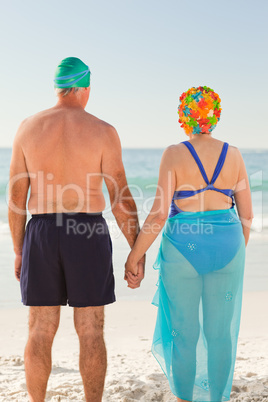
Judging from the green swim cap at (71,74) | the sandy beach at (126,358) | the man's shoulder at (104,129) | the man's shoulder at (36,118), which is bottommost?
the sandy beach at (126,358)

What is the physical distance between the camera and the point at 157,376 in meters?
3.62

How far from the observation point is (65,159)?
8.98 feet

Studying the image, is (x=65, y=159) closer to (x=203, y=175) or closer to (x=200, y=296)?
(x=203, y=175)

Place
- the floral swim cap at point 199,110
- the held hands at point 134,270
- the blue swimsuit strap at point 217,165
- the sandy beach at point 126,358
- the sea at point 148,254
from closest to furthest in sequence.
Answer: the blue swimsuit strap at point 217,165
the floral swim cap at point 199,110
the held hands at point 134,270
the sandy beach at point 126,358
the sea at point 148,254

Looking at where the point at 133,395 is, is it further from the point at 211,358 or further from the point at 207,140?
the point at 207,140

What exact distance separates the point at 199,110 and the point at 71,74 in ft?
2.39

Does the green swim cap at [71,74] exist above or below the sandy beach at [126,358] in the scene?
above

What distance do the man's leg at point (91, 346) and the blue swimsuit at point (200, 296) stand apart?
0.36 meters

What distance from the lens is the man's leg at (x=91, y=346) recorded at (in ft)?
9.09

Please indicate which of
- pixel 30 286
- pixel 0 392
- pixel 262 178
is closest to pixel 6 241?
pixel 0 392

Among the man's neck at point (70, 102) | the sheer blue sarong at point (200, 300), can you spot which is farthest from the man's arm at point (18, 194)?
the sheer blue sarong at point (200, 300)

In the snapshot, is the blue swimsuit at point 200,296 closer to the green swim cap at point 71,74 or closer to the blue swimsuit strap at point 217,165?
the blue swimsuit strap at point 217,165

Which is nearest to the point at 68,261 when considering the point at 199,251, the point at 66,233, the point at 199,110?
the point at 66,233

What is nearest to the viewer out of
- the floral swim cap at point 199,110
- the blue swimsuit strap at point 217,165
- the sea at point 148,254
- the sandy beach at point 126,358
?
the blue swimsuit strap at point 217,165
